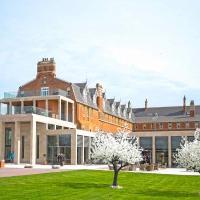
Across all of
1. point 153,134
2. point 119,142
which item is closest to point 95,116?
point 153,134

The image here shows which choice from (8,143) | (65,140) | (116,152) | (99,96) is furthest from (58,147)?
(116,152)

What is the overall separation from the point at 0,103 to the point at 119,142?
4016 centimetres

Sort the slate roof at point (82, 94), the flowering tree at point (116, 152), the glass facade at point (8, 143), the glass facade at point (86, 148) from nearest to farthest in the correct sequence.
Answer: the flowering tree at point (116, 152) → the glass facade at point (8, 143) → the glass facade at point (86, 148) → the slate roof at point (82, 94)

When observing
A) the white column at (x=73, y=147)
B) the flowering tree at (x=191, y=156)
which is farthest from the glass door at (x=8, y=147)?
the flowering tree at (x=191, y=156)

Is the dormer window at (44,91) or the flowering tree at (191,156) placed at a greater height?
the dormer window at (44,91)

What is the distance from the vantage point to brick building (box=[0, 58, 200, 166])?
175 feet

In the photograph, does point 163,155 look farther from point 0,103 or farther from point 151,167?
point 0,103

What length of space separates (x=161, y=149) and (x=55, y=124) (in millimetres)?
15712

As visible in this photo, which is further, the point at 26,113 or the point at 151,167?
the point at 26,113

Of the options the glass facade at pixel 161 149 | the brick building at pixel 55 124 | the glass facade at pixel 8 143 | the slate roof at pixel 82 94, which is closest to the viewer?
the brick building at pixel 55 124

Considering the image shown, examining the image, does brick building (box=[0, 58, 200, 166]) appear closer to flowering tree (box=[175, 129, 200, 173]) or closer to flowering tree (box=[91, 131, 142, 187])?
flowering tree (box=[91, 131, 142, 187])

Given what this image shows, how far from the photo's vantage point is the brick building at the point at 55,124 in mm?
53438

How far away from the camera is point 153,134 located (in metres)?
61.0

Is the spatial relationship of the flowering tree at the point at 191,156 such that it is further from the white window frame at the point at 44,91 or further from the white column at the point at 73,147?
the white window frame at the point at 44,91
